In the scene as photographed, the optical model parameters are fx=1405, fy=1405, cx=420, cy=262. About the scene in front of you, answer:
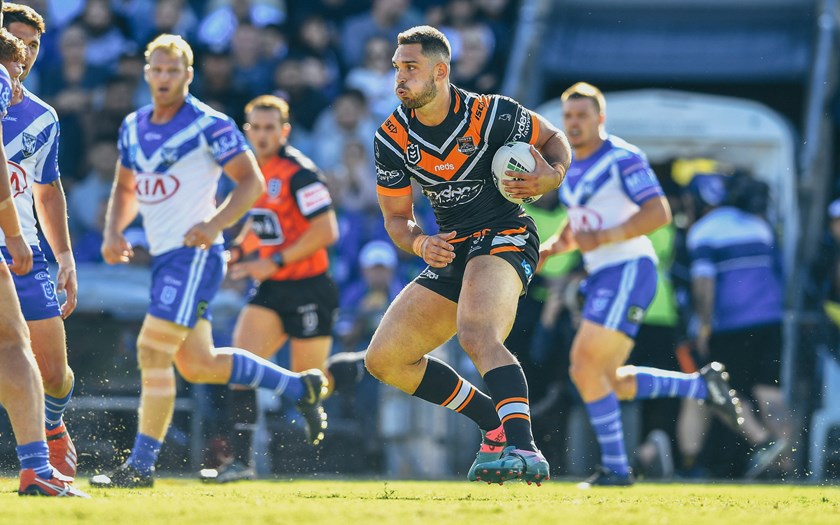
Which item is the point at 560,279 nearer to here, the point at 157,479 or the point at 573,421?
the point at 573,421

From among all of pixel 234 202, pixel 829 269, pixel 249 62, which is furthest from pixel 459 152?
pixel 249 62

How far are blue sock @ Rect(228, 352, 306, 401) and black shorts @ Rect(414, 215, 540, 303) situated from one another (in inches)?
91.3

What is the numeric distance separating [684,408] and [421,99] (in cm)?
558

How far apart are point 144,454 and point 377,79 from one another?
708 cm

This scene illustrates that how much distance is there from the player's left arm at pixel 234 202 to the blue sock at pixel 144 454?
1.23m

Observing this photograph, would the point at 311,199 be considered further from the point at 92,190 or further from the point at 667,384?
the point at 92,190

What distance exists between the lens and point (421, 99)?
7160mm

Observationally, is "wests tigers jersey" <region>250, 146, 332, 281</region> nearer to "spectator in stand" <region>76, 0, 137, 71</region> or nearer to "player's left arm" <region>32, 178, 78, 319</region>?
"player's left arm" <region>32, 178, 78, 319</region>

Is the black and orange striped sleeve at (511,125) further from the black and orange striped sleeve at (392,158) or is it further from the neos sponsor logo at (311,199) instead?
the neos sponsor logo at (311,199)

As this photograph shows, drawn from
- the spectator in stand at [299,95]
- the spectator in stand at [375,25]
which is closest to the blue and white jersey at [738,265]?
the spectator in stand at [299,95]

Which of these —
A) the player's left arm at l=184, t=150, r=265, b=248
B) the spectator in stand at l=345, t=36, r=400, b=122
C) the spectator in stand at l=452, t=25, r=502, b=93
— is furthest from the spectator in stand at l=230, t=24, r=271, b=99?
the player's left arm at l=184, t=150, r=265, b=248

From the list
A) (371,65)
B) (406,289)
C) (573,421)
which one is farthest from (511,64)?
(406,289)

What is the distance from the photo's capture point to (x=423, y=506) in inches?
258

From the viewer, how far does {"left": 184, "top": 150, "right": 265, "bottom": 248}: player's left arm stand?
8.58 m
